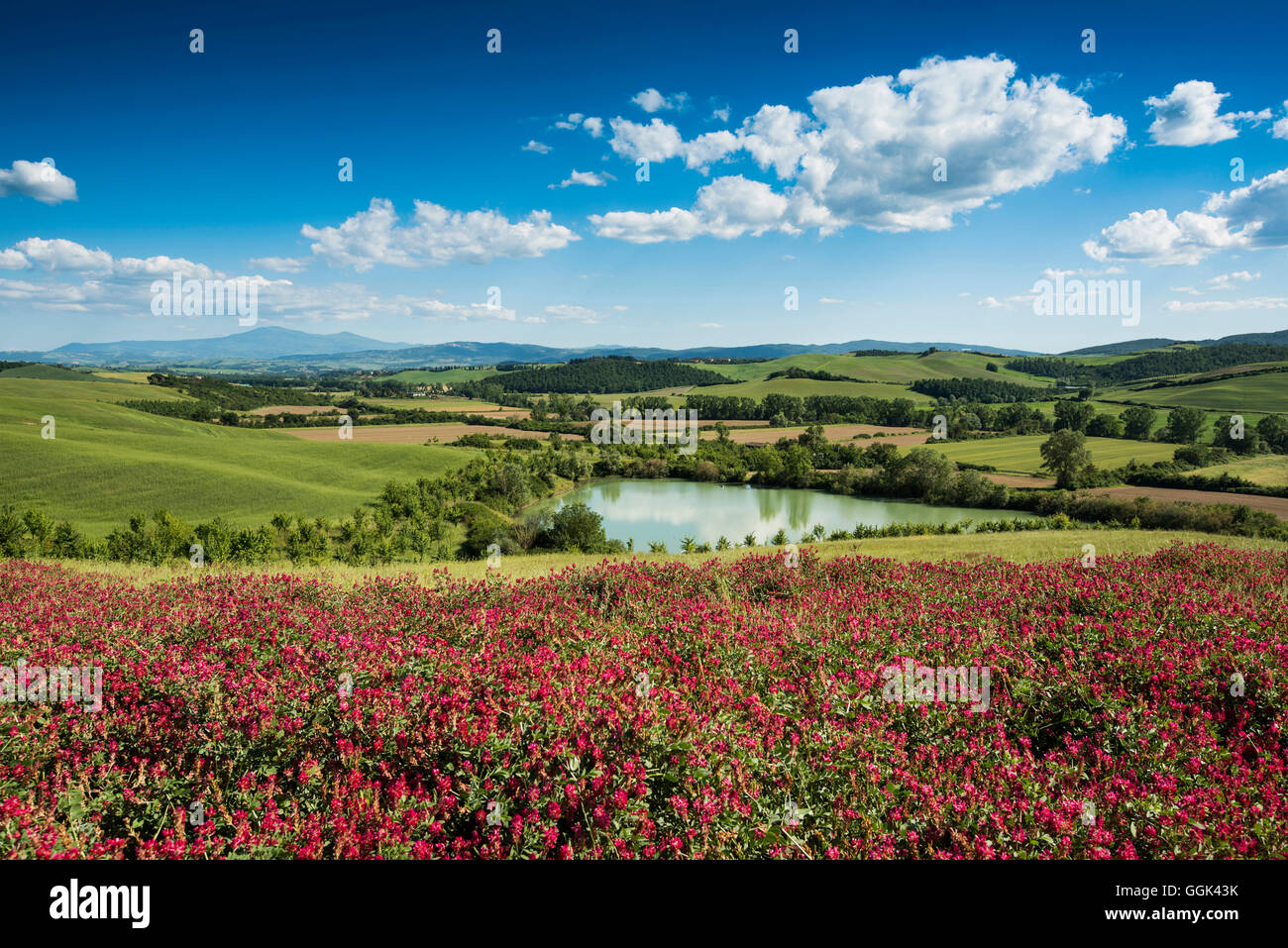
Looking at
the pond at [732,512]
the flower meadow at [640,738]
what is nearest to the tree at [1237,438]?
the pond at [732,512]

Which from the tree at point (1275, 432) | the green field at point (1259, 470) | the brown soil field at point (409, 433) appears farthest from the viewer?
the brown soil field at point (409, 433)

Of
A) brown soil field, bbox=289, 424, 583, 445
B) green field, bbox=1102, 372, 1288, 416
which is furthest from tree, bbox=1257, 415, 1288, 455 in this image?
brown soil field, bbox=289, 424, 583, 445

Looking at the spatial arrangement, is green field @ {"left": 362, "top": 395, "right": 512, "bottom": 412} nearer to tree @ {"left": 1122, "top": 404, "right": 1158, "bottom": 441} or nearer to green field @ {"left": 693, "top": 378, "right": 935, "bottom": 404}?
green field @ {"left": 693, "top": 378, "right": 935, "bottom": 404}

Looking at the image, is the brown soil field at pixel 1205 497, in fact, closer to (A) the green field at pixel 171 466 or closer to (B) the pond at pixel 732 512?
(B) the pond at pixel 732 512

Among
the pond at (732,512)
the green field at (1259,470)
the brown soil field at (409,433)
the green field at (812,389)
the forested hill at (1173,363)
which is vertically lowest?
the pond at (732,512)

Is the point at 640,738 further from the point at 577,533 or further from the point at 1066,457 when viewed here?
the point at 1066,457

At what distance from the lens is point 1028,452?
84562mm

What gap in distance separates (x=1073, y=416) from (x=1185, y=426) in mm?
19435

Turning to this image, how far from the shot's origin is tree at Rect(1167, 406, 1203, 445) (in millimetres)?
81375

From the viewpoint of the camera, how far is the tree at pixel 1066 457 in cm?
6486

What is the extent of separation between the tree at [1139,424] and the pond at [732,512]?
4767cm

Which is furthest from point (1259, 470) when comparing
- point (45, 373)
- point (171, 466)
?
point (45, 373)
